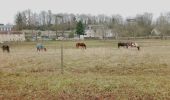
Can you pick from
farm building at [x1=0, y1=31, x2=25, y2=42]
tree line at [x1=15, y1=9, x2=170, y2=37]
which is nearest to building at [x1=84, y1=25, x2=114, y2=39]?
tree line at [x1=15, y1=9, x2=170, y2=37]

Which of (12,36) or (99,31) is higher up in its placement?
(99,31)

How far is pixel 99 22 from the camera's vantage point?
6649 inches

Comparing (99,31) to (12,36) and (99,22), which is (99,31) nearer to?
(99,22)

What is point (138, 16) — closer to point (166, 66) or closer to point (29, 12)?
point (29, 12)

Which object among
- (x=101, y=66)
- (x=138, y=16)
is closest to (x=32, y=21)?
(x=138, y=16)

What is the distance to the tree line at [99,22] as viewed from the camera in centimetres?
11421

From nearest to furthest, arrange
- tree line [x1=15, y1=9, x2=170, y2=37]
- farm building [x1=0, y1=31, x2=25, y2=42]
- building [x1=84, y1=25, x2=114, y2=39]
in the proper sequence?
farm building [x1=0, y1=31, x2=25, y2=42], tree line [x1=15, y1=9, x2=170, y2=37], building [x1=84, y1=25, x2=114, y2=39]

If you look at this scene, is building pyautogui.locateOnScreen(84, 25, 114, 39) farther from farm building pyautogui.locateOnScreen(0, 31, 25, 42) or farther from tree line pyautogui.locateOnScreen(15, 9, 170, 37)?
farm building pyautogui.locateOnScreen(0, 31, 25, 42)

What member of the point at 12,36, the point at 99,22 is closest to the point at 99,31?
the point at 99,22

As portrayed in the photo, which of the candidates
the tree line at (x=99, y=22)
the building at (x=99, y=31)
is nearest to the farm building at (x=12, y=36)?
the tree line at (x=99, y=22)

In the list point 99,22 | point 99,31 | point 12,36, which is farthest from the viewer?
point 99,22

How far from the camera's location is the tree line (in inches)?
4497

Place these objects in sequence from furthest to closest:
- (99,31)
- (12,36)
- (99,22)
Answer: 1. (99,22)
2. (99,31)
3. (12,36)

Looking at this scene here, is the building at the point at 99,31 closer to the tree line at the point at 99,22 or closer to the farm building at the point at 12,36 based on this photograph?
the tree line at the point at 99,22
